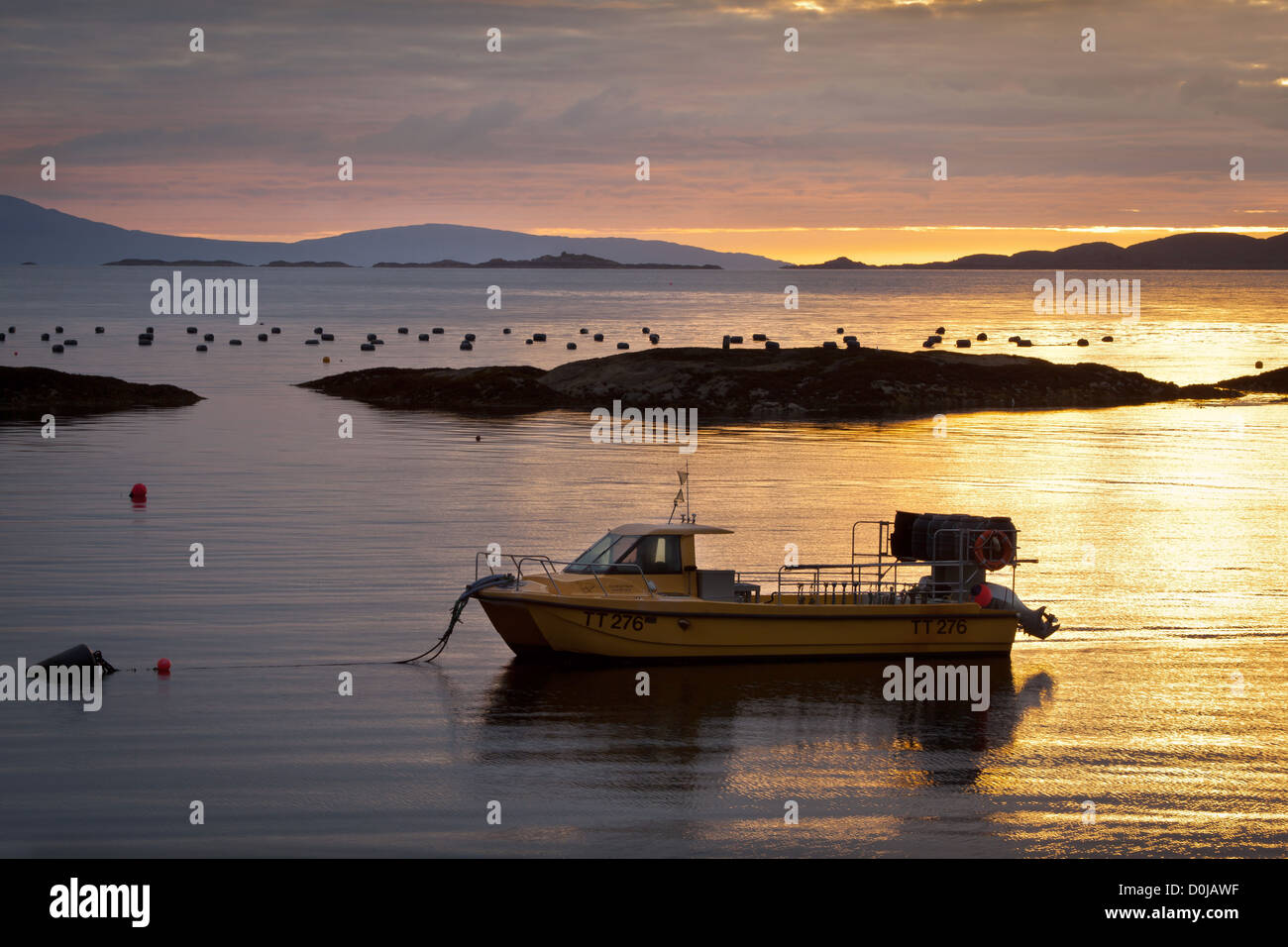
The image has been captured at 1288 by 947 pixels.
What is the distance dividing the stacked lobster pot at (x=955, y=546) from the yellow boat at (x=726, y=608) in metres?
0.03

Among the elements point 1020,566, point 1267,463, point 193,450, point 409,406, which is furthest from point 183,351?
point 1020,566

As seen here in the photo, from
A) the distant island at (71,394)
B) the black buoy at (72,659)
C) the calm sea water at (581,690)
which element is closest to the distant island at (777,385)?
the distant island at (71,394)

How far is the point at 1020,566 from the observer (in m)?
35.5

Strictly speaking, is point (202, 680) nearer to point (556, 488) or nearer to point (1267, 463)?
point (556, 488)

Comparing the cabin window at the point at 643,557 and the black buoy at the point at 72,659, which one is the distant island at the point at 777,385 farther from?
the black buoy at the point at 72,659

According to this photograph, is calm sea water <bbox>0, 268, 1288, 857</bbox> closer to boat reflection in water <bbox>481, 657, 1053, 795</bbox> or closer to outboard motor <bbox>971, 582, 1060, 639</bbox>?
boat reflection in water <bbox>481, 657, 1053, 795</bbox>

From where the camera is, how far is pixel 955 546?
2802 centimetres

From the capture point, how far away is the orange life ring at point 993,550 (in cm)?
2767

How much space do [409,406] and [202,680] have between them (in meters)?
65.4

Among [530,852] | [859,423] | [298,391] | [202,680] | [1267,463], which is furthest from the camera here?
[298,391]

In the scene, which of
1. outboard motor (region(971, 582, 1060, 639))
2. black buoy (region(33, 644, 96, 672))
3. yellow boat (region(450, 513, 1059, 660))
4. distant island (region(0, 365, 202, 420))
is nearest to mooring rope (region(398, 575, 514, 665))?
yellow boat (region(450, 513, 1059, 660))

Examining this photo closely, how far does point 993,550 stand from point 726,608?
596cm

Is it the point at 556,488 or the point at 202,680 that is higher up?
the point at 556,488

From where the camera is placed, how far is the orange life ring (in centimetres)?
2767
